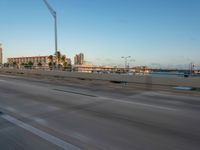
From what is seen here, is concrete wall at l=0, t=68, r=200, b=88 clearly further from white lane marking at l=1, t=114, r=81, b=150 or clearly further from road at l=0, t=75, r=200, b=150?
white lane marking at l=1, t=114, r=81, b=150

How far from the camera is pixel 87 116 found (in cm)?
734

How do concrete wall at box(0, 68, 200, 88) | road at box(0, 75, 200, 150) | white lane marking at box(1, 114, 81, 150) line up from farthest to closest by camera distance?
concrete wall at box(0, 68, 200, 88), road at box(0, 75, 200, 150), white lane marking at box(1, 114, 81, 150)

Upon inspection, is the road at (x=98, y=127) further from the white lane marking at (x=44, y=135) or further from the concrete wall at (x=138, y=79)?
the concrete wall at (x=138, y=79)

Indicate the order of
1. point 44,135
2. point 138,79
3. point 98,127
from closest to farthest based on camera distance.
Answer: point 44,135, point 98,127, point 138,79

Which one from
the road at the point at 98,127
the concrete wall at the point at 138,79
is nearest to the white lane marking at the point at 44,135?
the road at the point at 98,127

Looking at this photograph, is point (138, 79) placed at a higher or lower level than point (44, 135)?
higher

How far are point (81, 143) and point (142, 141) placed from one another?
1336 mm

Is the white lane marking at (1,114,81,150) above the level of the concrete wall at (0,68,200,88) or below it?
below

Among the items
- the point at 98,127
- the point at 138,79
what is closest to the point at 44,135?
the point at 98,127

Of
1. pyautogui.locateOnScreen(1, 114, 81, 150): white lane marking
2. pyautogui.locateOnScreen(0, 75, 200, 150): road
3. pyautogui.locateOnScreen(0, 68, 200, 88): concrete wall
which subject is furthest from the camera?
pyautogui.locateOnScreen(0, 68, 200, 88): concrete wall

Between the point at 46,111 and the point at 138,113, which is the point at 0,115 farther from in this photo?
the point at 138,113

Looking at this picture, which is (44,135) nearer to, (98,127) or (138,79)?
(98,127)

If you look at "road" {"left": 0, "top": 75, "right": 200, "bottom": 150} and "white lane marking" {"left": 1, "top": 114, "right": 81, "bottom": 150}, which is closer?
"white lane marking" {"left": 1, "top": 114, "right": 81, "bottom": 150}

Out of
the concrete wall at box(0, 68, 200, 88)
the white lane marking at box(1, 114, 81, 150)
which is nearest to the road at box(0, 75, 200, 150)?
the white lane marking at box(1, 114, 81, 150)
